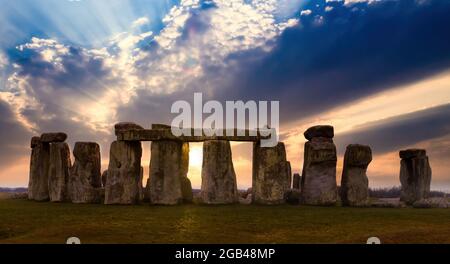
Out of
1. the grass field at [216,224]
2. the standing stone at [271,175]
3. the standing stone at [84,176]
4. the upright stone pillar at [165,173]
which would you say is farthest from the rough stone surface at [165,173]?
the standing stone at [271,175]

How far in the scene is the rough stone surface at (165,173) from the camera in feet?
72.1

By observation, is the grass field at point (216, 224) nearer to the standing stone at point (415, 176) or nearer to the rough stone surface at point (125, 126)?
the rough stone surface at point (125, 126)

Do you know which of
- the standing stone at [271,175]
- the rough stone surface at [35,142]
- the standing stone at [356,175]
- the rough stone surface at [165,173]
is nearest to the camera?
the rough stone surface at [165,173]

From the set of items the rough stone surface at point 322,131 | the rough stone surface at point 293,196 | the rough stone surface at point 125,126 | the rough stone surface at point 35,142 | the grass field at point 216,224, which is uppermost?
the rough stone surface at point 125,126

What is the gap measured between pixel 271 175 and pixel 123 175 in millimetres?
6231

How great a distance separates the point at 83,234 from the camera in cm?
1342

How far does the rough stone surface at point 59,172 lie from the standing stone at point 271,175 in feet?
29.0

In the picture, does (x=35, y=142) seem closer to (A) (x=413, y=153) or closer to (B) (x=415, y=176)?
(A) (x=413, y=153)

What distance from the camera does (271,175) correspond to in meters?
22.2

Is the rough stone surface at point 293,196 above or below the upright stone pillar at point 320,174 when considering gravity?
below

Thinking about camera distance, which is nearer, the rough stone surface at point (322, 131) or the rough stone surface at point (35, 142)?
the rough stone surface at point (322, 131)

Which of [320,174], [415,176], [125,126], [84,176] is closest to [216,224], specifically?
[320,174]

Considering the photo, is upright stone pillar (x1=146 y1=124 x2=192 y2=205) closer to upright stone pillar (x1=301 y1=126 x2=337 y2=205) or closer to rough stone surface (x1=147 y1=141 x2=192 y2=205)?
rough stone surface (x1=147 y1=141 x2=192 y2=205)

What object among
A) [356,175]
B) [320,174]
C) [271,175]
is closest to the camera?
[271,175]
